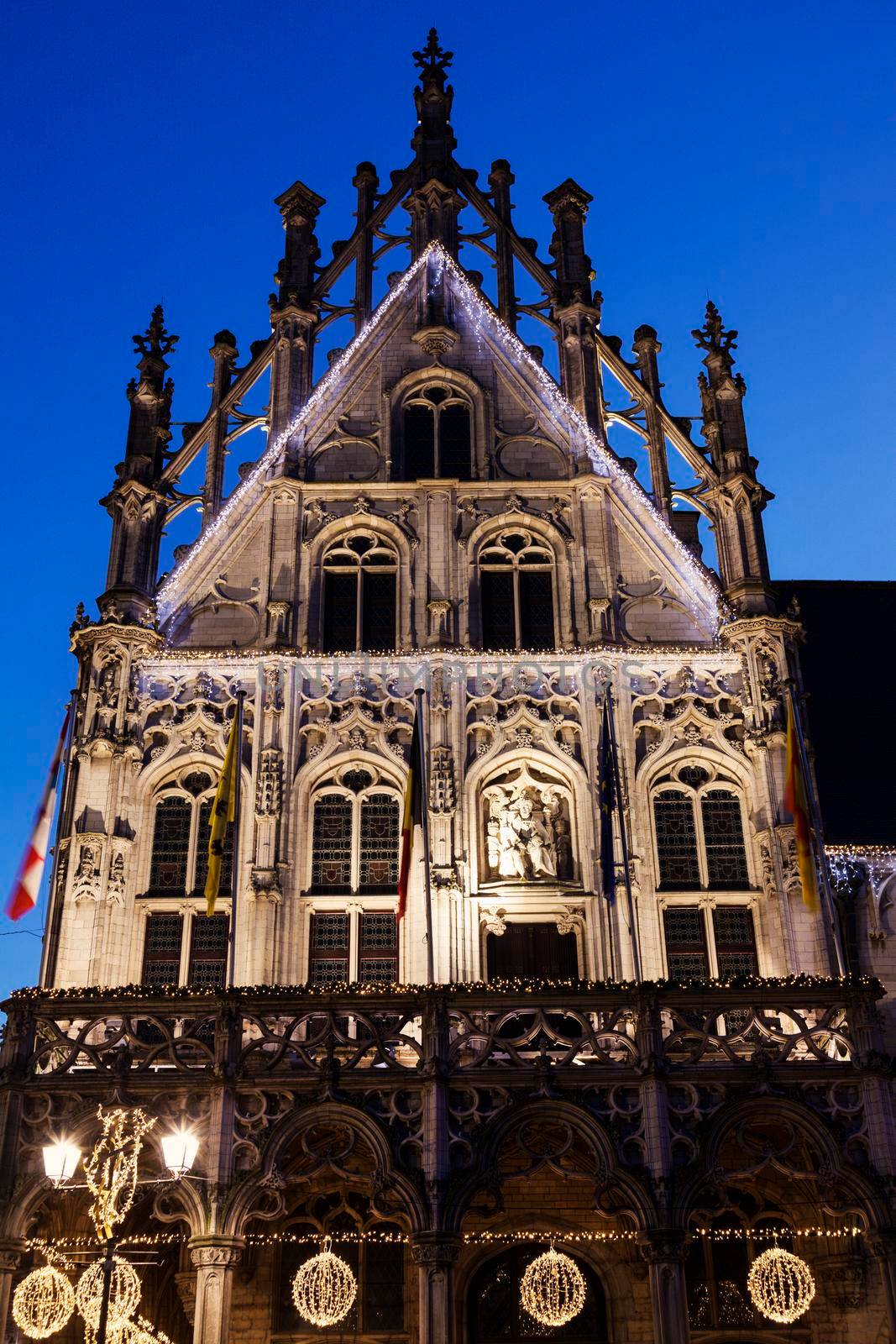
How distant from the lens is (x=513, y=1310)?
21047 mm

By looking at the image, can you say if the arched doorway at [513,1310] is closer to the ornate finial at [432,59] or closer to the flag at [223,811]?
the flag at [223,811]

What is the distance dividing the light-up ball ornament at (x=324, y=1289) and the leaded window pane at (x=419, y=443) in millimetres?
13587

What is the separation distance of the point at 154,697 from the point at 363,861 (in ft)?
14.8

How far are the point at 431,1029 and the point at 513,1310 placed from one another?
5.65 metres

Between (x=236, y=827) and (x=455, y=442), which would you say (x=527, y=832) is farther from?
(x=455, y=442)

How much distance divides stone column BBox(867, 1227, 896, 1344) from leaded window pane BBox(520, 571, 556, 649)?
1125 cm

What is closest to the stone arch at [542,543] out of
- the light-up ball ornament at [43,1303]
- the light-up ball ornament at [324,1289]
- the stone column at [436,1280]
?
the light-up ball ornament at [324,1289]

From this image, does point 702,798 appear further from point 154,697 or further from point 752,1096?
point 154,697

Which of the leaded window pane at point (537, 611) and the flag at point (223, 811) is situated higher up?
the leaded window pane at point (537, 611)

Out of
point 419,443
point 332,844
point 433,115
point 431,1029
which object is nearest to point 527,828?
point 332,844

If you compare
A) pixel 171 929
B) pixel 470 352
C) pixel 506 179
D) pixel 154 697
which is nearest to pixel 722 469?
pixel 470 352

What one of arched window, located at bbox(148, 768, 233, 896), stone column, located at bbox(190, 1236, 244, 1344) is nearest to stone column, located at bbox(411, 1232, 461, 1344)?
stone column, located at bbox(190, 1236, 244, 1344)

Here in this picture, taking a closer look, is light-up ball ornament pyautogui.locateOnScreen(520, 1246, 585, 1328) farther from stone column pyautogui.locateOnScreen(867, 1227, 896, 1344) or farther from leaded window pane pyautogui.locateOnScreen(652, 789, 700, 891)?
leaded window pane pyautogui.locateOnScreen(652, 789, 700, 891)

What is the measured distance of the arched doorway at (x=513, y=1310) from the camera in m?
20.7
